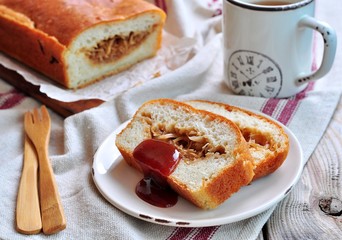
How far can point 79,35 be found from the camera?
2.34 meters

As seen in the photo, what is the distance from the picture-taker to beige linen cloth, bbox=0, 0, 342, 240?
1586 mm

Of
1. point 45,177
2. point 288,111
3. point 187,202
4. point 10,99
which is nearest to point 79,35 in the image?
point 10,99

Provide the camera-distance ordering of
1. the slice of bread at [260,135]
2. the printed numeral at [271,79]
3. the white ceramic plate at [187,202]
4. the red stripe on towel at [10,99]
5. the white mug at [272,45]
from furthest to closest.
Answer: the red stripe on towel at [10,99], the printed numeral at [271,79], the white mug at [272,45], the slice of bread at [260,135], the white ceramic plate at [187,202]

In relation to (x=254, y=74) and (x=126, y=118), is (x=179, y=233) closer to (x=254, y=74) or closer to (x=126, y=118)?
(x=126, y=118)

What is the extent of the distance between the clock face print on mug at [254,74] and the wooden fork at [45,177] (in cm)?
71

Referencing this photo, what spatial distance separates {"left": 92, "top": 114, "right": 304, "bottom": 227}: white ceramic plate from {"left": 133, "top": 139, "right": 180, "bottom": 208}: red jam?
22 millimetres

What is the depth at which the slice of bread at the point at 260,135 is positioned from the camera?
5.46 ft

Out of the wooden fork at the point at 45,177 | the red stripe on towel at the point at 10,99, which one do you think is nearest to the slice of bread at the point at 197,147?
the wooden fork at the point at 45,177

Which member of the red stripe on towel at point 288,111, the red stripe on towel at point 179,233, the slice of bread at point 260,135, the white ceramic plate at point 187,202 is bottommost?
the red stripe on towel at point 288,111

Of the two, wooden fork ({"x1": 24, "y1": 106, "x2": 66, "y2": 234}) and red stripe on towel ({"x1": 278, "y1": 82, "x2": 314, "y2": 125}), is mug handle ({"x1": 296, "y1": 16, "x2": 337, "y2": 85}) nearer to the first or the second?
red stripe on towel ({"x1": 278, "y1": 82, "x2": 314, "y2": 125})

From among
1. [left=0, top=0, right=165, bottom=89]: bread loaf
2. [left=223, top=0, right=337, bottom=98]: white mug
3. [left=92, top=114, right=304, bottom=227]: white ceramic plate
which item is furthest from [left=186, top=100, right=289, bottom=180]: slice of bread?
[left=0, top=0, right=165, bottom=89]: bread loaf

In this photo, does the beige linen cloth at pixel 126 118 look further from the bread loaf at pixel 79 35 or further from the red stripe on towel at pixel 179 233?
the bread loaf at pixel 79 35

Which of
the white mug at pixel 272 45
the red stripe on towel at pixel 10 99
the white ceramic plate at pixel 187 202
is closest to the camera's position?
the white ceramic plate at pixel 187 202

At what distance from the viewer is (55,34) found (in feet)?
7.84
